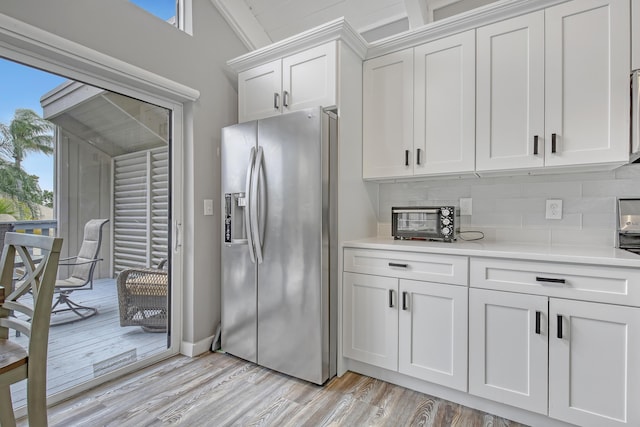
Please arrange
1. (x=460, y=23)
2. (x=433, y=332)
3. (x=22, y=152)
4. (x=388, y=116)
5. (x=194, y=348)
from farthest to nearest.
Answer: (x=194, y=348) → (x=388, y=116) → (x=460, y=23) → (x=433, y=332) → (x=22, y=152)

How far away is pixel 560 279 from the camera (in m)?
1.59

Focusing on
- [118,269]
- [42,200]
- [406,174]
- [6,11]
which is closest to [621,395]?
[406,174]

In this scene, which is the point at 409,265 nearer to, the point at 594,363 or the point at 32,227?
the point at 594,363

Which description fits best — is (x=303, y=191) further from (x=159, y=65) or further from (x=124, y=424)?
(x=124, y=424)

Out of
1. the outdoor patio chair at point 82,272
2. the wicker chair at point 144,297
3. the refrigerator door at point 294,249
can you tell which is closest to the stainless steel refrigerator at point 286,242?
the refrigerator door at point 294,249

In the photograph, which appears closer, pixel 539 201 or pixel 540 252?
pixel 540 252

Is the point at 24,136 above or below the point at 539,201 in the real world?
above

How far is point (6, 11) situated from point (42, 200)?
0.97m

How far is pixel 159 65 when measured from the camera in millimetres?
2293

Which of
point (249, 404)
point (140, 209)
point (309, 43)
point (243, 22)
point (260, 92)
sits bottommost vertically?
point (249, 404)

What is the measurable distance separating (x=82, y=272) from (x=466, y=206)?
2.65 m

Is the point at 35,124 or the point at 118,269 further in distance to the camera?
the point at 118,269

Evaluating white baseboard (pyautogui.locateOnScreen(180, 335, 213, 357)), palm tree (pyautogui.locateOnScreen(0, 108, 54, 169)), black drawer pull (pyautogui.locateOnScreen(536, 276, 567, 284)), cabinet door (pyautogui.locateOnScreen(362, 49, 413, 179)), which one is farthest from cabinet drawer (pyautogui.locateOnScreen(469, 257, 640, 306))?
palm tree (pyautogui.locateOnScreen(0, 108, 54, 169))

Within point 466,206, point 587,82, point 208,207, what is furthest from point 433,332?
point 208,207
